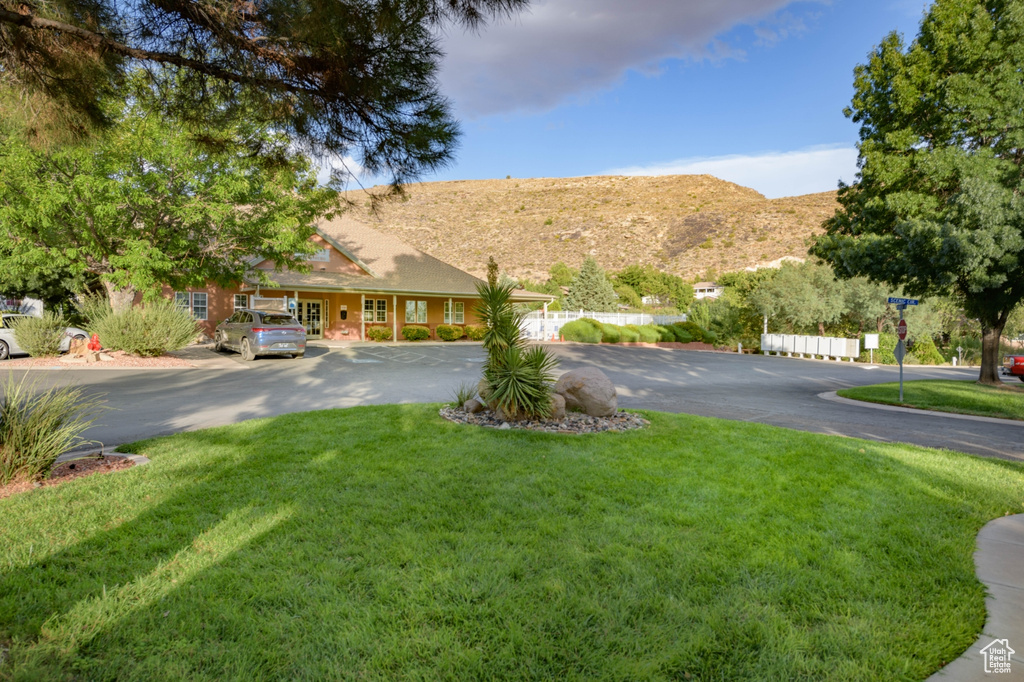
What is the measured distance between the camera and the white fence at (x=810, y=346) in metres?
27.4

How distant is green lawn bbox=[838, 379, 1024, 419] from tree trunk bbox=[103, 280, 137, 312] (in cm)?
2305

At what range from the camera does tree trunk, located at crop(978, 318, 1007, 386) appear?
1498 centimetres

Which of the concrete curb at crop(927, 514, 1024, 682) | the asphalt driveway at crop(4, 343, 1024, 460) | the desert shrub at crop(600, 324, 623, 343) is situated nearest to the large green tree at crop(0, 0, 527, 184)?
the asphalt driveway at crop(4, 343, 1024, 460)

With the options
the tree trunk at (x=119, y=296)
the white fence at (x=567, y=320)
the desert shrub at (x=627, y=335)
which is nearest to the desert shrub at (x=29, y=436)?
the tree trunk at (x=119, y=296)

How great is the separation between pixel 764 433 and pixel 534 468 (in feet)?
12.4

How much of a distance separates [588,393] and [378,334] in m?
23.0

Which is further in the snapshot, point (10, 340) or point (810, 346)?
point (810, 346)

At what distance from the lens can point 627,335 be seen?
34.2 meters

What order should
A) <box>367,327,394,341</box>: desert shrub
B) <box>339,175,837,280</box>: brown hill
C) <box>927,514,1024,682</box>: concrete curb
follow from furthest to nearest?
<box>339,175,837,280</box>: brown hill → <box>367,327,394,341</box>: desert shrub → <box>927,514,1024,682</box>: concrete curb

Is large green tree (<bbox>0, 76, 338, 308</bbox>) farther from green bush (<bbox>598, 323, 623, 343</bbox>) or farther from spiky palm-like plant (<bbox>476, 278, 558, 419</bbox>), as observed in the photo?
green bush (<bbox>598, 323, 623, 343</bbox>)

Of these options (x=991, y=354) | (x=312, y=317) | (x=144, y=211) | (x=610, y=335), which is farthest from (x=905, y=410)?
(x=312, y=317)

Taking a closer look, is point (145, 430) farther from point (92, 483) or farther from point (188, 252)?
point (188, 252)
